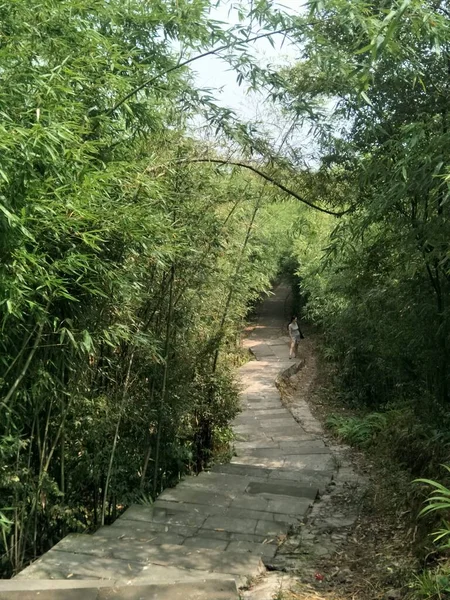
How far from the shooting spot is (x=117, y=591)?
2.37 metres

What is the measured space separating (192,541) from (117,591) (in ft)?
2.79

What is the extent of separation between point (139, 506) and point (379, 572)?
170 centimetres

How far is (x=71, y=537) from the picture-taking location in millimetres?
3152

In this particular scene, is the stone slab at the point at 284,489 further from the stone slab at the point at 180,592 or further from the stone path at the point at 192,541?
the stone slab at the point at 180,592

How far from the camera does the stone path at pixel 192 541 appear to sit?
2371 millimetres

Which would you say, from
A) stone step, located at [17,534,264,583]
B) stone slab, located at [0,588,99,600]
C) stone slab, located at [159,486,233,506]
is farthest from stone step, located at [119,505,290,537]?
stone slab, located at [0,588,99,600]

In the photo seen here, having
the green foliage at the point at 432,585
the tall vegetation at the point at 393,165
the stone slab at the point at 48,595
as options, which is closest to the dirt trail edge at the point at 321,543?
the green foliage at the point at 432,585

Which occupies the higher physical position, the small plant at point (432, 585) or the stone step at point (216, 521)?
the small plant at point (432, 585)

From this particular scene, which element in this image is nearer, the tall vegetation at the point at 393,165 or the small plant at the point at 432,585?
the small plant at the point at 432,585

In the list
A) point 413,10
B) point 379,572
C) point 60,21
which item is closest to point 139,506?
point 379,572

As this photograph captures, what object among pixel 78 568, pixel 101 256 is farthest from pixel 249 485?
→ pixel 101 256

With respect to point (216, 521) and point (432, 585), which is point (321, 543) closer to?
point (216, 521)

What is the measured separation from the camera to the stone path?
93.4 inches

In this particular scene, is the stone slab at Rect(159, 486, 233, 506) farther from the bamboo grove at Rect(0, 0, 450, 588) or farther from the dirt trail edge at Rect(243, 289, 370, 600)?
the dirt trail edge at Rect(243, 289, 370, 600)
